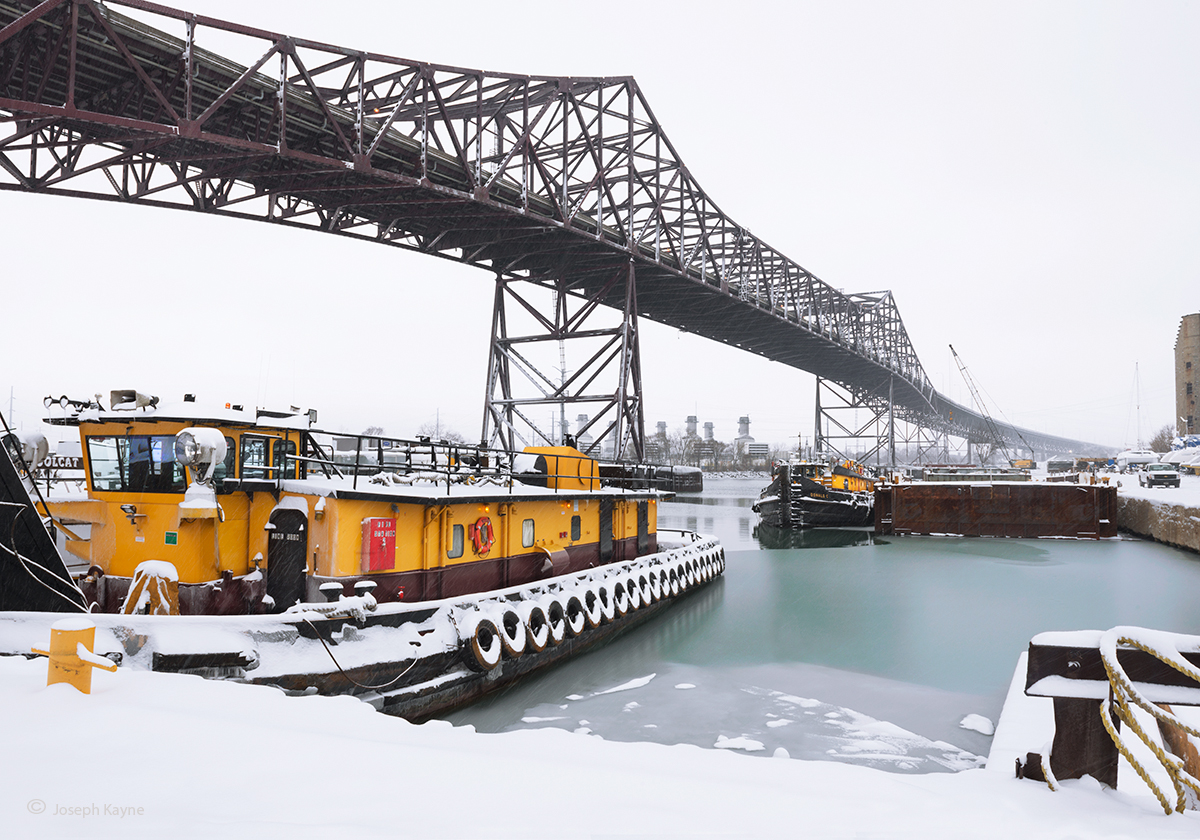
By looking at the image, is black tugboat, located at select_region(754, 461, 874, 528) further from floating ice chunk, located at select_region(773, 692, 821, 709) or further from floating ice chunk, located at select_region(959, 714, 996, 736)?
floating ice chunk, located at select_region(959, 714, 996, 736)

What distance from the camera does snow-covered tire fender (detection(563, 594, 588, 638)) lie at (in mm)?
13039

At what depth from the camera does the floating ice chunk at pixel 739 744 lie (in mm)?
9078

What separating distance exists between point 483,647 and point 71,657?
21.0ft

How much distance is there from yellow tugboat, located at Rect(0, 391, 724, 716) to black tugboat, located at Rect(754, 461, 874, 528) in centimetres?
3257

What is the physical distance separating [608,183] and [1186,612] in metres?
25.5

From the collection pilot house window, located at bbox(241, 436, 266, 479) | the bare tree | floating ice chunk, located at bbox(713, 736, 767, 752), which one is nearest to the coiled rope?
floating ice chunk, located at bbox(713, 736, 767, 752)

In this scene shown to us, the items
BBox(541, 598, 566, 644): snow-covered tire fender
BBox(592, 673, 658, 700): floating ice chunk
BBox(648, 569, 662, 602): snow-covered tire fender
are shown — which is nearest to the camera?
BBox(592, 673, 658, 700): floating ice chunk

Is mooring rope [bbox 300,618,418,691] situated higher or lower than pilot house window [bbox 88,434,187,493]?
lower

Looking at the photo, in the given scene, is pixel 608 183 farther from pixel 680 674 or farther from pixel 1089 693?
pixel 1089 693

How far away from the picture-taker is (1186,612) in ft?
63.8

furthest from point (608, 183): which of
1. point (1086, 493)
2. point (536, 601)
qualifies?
point (1086, 493)

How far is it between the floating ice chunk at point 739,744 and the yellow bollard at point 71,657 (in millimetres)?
7173

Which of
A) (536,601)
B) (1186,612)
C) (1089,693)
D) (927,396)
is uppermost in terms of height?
(927,396)

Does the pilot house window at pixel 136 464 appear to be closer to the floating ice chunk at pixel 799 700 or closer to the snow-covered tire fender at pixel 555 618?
the snow-covered tire fender at pixel 555 618
